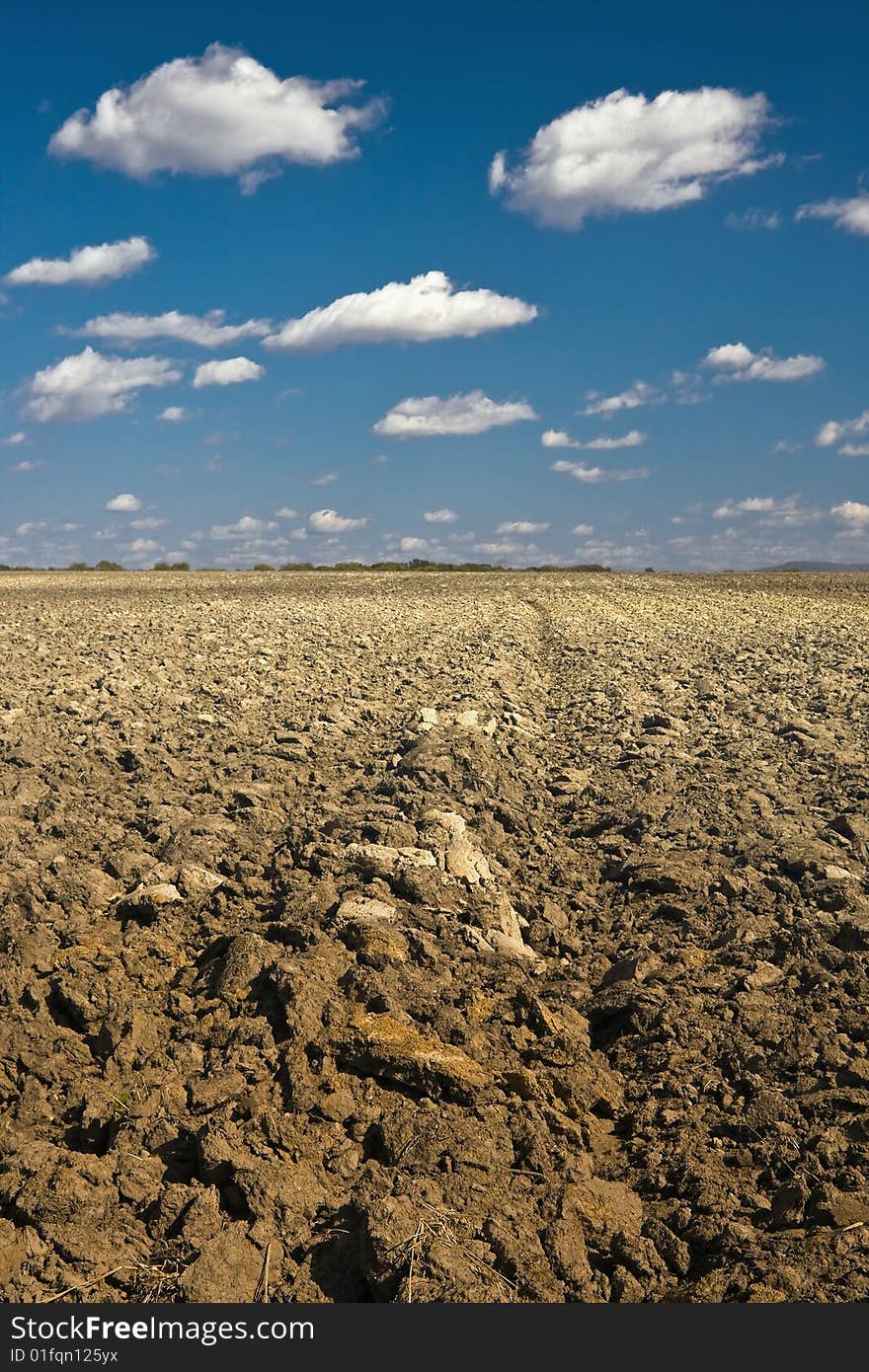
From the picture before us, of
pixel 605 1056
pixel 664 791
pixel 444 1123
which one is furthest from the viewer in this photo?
pixel 664 791

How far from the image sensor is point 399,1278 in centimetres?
307

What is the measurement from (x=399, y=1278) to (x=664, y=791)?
5.11 m

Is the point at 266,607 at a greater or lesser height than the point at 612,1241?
greater

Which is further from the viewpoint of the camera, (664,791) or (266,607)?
(266,607)

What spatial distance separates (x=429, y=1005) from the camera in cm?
456

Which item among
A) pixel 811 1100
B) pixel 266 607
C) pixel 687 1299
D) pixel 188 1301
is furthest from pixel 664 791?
pixel 266 607

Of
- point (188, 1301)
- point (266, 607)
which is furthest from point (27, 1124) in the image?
point (266, 607)

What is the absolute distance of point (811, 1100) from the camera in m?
4.05

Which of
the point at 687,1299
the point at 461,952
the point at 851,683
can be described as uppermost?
the point at 851,683

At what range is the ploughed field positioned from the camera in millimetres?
3277

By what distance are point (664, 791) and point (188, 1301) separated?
5.40m

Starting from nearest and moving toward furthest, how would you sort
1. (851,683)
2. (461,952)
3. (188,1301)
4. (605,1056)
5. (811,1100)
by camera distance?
(188,1301) < (811,1100) < (605,1056) < (461,952) < (851,683)

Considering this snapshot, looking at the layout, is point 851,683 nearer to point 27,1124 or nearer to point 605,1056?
point 605,1056

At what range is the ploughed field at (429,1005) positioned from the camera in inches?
129
